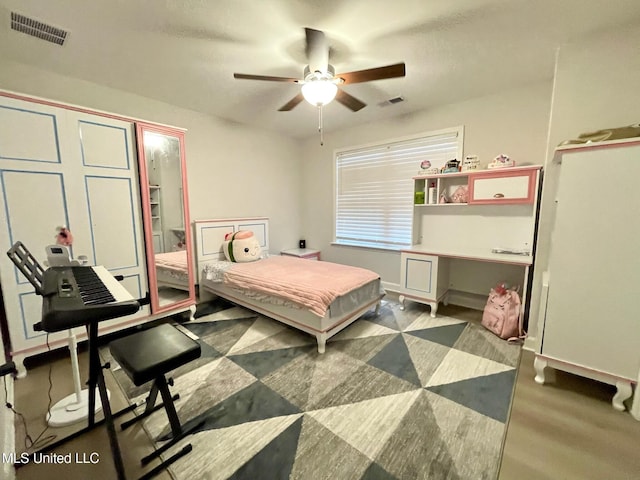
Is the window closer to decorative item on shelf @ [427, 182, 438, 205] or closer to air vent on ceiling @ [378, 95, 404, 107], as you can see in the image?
decorative item on shelf @ [427, 182, 438, 205]

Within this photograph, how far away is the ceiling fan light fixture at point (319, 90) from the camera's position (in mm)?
2027

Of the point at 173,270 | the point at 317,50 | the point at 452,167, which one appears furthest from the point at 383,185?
the point at 173,270

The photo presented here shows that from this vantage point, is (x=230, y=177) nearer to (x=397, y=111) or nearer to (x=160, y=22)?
(x=160, y=22)

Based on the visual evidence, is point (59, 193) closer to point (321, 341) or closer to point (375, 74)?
point (321, 341)

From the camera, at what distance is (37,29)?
5.99 ft

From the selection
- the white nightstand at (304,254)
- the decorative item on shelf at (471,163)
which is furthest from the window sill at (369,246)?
the decorative item on shelf at (471,163)

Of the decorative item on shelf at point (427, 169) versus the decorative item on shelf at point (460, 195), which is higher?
the decorative item on shelf at point (427, 169)

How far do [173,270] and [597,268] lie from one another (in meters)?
3.65

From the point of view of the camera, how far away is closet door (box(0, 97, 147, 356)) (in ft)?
6.25

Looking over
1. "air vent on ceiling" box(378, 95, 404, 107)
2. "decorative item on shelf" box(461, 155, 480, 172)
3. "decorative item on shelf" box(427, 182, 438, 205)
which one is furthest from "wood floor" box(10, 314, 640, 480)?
"air vent on ceiling" box(378, 95, 404, 107)

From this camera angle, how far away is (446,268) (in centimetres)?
326

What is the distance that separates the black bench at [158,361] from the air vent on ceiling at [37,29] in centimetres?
222

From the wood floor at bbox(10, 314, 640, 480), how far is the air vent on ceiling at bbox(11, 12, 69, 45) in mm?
2563

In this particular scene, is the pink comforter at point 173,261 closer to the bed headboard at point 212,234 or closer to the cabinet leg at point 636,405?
the bed headboard at point 212,234
